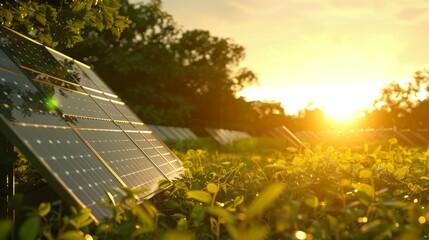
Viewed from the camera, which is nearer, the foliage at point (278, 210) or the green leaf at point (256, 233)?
the green leaf at point (256, 233)

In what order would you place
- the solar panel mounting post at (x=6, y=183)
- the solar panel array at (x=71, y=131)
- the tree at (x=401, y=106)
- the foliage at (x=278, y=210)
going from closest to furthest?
1. the foliage at (x=278, y=210)
2. the solar panel array at (x=71, y=131)
3. the solar panel mounting post at (x=6, y=183)
4. the tree at (x=401, y=106)

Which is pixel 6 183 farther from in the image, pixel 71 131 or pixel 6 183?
pixel 71 131

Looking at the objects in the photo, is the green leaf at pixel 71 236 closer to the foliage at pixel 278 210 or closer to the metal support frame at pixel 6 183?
the foliage at pixel 278 210

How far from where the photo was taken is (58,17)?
8.00 meters

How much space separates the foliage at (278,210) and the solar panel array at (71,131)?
0.84ft

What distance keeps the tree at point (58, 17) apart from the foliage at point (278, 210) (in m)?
2.70

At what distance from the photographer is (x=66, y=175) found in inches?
136

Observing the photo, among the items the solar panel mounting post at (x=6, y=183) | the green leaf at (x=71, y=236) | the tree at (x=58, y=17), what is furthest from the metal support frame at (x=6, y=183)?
the tree at (x=58, y=17)

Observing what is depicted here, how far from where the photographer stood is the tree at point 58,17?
26.2ft

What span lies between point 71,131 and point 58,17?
393 cm

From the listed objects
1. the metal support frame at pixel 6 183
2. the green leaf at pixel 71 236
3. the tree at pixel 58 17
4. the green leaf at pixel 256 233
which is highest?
the tree at pixel 58 17

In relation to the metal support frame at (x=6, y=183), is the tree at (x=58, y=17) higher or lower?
higher

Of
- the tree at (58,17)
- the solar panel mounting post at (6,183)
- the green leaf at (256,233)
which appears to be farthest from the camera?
the tree at (58,17)

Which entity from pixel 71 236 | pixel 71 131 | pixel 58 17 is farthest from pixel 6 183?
pixel 58 17
